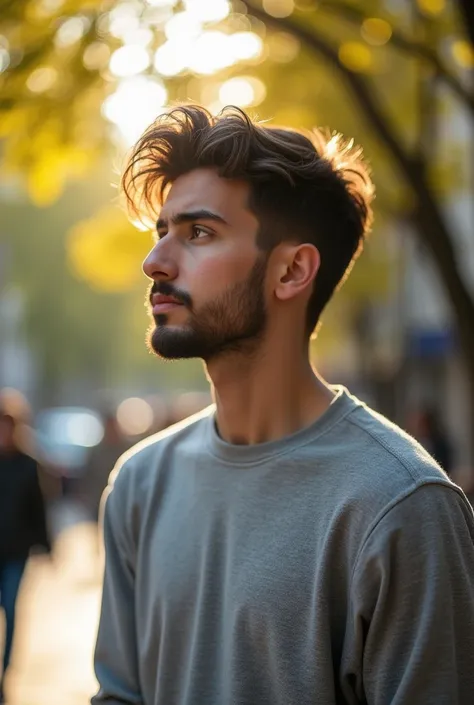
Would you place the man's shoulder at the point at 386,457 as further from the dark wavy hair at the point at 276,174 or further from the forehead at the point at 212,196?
the forehead at the point at 212,196

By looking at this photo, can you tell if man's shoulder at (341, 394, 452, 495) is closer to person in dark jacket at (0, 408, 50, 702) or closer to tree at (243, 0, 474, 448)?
tree at (243, 0, 474, 448)

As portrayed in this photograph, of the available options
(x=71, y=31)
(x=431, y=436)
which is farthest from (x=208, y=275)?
(x=431, y=436)

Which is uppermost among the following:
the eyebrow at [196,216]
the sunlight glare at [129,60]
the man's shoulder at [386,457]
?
the sunlight glare at [129,60]

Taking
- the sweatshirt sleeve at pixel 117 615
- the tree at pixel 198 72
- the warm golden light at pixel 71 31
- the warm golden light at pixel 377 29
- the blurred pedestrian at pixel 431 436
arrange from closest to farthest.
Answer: the sweatshirt sleeve at pixel 117 615, the tree at pixel 198 72, the warm golden light at pixel 71 31, the warm golden light at pixel 377 29, the blurred pedestrian at pixel 431 436

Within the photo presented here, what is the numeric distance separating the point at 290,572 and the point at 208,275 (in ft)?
2.12

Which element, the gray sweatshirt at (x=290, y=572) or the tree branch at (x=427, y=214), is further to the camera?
the tree branch at (x=427, y=214)

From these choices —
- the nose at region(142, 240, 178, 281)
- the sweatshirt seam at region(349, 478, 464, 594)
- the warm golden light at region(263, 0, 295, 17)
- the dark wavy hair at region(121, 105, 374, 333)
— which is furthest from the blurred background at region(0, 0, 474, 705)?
the sweatshirt seam at region(349, 478, 464, 594)

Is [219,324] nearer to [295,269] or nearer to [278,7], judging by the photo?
[295,269]

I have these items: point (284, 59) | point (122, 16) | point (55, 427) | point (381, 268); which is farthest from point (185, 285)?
point (55, 427)

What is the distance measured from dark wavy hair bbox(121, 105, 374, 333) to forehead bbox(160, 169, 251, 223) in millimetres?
16

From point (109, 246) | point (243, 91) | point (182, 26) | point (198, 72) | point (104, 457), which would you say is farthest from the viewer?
point (104, 457)

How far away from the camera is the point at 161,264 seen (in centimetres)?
273

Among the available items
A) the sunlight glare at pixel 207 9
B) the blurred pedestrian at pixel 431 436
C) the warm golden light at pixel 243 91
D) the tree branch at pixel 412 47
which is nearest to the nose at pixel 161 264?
the sunlight glare at pixel 207 9

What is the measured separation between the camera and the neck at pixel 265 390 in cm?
276
